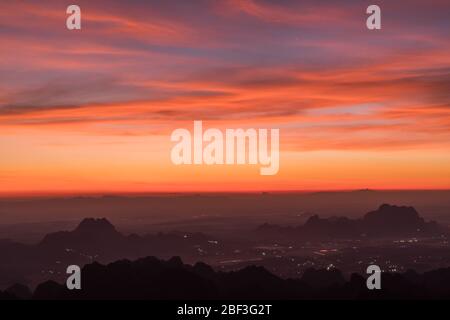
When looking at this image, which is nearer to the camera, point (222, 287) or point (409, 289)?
point (409, 289)
